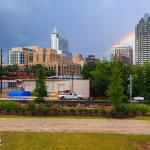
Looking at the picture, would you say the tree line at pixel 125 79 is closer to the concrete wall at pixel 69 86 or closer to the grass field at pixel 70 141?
the concrete wall at pixel 69 86

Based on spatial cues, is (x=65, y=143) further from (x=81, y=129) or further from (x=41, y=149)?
(x=81, y=129)

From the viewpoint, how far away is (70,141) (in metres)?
22.8

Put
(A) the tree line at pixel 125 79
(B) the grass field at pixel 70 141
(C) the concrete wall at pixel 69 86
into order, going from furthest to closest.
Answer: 1. (C) the concrete wall at pixel 69 86
2. (A) the tree line at pixel 125 79
3. (B) the grass field at pixel 70 141

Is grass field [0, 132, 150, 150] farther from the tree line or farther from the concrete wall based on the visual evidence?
the concrete wall

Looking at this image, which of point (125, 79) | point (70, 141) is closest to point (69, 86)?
point (125, 79)

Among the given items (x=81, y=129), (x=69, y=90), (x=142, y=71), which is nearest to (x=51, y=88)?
(x=69, y=90)

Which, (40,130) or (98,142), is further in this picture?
(40,130)

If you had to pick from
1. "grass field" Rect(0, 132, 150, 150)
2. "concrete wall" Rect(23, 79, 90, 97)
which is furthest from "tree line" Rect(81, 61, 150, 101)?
"grass field" Rect(0, 132, 150, 150)

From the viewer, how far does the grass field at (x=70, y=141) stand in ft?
→ 69.9

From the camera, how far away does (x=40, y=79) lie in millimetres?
62906

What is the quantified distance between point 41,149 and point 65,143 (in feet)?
6.38

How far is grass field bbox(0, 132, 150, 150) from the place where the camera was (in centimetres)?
2132

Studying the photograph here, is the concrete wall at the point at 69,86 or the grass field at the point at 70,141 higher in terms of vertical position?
the concrete wall at the point at 69,86

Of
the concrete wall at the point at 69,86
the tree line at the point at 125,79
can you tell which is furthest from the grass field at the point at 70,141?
the concrete wall at the point at 69,86
